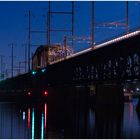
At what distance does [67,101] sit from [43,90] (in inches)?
239

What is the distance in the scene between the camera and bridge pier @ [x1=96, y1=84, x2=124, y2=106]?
91750 mm

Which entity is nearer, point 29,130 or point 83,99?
point 29,130

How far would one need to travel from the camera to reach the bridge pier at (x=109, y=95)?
91.8 meters

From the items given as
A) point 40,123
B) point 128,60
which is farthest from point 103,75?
point 40,123

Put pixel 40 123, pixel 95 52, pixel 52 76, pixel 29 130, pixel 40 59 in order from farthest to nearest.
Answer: pixel 40 59, pixel 52 76, pixel 95 52, pixel 40 123, pixel 29 130

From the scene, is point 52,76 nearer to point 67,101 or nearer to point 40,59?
point 67,101

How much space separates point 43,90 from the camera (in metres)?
110

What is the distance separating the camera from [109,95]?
3632 inches

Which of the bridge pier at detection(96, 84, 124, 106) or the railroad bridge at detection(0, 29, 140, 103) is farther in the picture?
the bridge pier at detection(96, 84, 124, 106)

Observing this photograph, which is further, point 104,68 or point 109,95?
point 109,95

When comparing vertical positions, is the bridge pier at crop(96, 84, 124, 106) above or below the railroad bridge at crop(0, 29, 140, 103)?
below

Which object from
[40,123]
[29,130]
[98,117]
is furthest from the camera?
[98,117]

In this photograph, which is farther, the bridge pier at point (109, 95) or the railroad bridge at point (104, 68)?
the bridge pier at point (109, 95)

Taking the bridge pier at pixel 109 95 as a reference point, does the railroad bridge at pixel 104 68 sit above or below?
above
